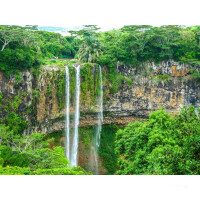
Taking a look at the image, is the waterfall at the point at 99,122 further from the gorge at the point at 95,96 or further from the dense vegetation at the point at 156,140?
the dense vegetation at the point at 156,140

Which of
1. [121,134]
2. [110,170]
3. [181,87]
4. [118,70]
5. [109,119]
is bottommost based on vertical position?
[110,170]

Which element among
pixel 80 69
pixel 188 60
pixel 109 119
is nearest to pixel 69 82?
pixel 80 69

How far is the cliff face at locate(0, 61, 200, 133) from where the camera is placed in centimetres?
1278

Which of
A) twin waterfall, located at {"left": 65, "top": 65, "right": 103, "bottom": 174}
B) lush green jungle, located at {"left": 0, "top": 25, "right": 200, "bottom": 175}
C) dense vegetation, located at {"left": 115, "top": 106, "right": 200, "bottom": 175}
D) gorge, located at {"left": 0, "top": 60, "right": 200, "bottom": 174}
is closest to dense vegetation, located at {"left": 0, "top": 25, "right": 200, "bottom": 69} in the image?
lush green jungle, located at {"left": 0, "top": 25, "right": 200, "bottom": 175}

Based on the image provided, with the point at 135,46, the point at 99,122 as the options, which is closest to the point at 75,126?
the point at 99,122

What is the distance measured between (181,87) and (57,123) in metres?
8.09

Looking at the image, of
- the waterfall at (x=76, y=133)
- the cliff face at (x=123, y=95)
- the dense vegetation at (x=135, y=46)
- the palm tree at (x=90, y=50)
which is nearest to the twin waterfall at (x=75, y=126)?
the waterfall at (x=76, y=133)

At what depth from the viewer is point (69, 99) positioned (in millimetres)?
13695

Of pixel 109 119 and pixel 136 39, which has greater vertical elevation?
pixel 136 39

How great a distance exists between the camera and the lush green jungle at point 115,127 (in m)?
5.08

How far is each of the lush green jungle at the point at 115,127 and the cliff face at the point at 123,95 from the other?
22.7 inches

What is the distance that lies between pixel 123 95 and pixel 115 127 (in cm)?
224
